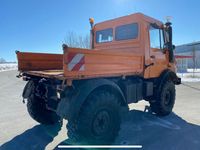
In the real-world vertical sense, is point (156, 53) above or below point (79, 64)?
above

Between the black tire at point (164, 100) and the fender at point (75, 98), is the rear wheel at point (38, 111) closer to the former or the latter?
the fender at point (75, 98)

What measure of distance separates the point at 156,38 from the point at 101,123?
310 centimetres

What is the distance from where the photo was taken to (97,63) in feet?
12.5

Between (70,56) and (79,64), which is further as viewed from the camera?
(79,64)

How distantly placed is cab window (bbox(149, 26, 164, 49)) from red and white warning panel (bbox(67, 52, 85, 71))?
8.85 ft

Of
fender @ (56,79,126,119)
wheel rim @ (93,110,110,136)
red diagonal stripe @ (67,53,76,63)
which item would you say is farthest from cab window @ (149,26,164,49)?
red diagonal stripe @ (67,53,76,63)

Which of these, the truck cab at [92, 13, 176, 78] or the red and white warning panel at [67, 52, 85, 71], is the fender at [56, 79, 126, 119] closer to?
the red and white warning panel at [67, 52, 85, 71]

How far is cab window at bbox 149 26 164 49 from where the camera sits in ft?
18.2

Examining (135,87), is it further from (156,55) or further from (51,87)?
(51,87)

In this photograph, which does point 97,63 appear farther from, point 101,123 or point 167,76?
point 167,76

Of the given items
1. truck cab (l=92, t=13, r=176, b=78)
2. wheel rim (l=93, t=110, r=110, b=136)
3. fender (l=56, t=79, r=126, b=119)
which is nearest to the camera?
fender (l=56, t=79, r=126, b=119)

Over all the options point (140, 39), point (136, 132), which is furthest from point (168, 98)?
point (140, 39)

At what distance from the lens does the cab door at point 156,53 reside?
554 cm

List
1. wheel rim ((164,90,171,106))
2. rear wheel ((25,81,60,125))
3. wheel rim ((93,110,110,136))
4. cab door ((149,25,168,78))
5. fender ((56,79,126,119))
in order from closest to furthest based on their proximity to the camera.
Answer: fender ((56,79,126,119))
wheel rim ((93,110,110,136))
rear wheel ((25,81,60,125))
cab door ((149,25,168,78))
wheel rim ((164,90,171,106))
